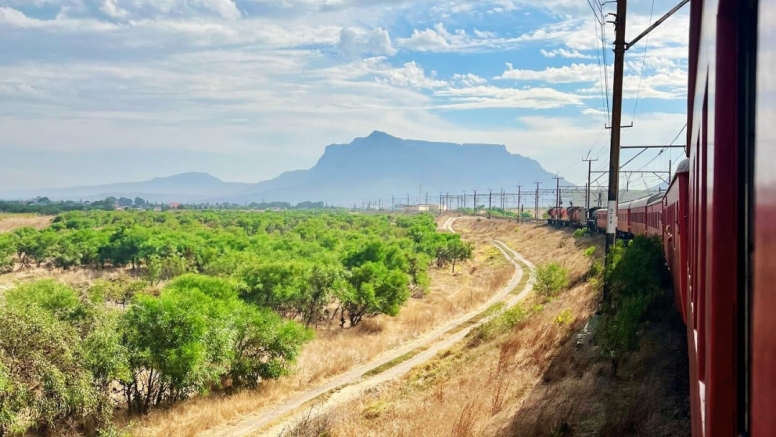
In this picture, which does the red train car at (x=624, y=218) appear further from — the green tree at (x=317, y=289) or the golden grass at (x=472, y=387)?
the green tree at (x=317, y=289)

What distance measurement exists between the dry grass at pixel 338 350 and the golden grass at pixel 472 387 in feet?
14.0

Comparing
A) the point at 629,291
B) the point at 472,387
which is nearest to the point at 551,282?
the point at 629,291

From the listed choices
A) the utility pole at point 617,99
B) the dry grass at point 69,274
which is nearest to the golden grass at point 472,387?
the utility pole at point 617,99

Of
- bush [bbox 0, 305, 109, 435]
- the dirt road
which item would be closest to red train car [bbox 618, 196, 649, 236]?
the dirt road

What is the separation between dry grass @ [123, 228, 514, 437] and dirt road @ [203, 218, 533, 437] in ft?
1.96

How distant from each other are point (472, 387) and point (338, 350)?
12.9 metres

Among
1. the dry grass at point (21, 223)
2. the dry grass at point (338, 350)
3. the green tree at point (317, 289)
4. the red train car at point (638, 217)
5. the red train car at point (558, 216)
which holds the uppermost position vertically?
the red train car at point (638, 217)

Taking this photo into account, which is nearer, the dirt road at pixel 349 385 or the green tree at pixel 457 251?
the dirt road at pixel 349 385

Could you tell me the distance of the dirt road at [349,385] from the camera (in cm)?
1902

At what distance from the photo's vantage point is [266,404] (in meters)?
21.6

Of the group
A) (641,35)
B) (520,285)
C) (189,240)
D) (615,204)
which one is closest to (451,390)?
(615,204)

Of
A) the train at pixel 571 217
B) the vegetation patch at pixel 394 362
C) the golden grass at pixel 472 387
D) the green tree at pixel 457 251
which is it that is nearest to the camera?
the golden grass at pixel 472 387

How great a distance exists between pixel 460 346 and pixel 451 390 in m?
8.08

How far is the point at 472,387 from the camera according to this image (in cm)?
1636
